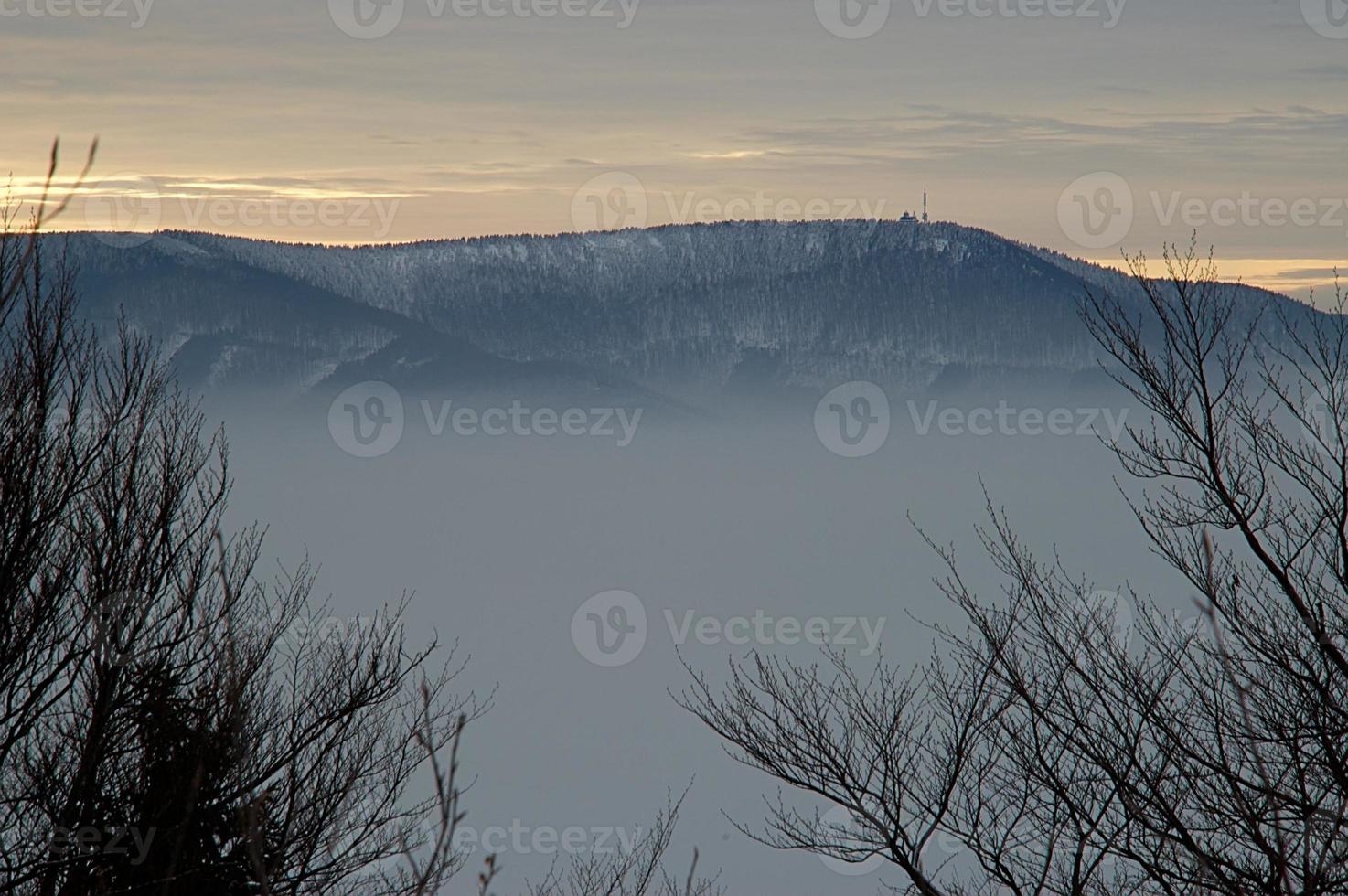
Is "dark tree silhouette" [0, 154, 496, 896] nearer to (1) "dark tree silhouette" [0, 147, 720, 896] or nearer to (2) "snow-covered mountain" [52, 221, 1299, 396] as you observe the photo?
(1) "dark tree silhouette" [0, 147, 720, 896]

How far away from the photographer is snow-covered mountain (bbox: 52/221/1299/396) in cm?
14938

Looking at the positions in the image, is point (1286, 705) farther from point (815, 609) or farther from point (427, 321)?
point (815, 609)

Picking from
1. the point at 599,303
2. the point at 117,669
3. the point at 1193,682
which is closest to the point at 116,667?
the point at 117,669

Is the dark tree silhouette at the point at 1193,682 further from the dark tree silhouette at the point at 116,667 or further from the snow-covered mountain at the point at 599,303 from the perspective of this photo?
the snow-covered mountain at the point at 599,303

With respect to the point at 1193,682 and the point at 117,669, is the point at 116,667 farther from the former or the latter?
the point at 1193,682

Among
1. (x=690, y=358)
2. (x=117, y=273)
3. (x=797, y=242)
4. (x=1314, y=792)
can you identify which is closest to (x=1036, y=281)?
(x=797, y=242)

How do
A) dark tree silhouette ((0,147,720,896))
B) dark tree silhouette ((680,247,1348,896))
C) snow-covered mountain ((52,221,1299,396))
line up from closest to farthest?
dark tree silhouette ((0,147,720,896))
dark tree silhouette ((680,247,1348,896))
snow-covered mountain ((52,221,1299,396))

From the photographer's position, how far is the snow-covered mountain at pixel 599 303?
149375 millimetres

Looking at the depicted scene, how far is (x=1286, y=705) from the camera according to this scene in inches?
432

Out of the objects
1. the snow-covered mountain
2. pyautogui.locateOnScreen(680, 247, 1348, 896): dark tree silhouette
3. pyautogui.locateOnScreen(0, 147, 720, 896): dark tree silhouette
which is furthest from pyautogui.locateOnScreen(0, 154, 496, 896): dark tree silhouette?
the snow-covered mountain

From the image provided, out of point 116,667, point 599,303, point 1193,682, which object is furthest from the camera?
point 599,303

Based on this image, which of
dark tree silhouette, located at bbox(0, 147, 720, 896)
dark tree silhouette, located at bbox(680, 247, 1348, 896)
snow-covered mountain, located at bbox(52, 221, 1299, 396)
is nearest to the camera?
dark tree silhouette, located at bbox(0, 147, 720, 896)

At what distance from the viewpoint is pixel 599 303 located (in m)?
163

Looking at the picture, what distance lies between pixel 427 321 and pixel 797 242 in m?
47.8
